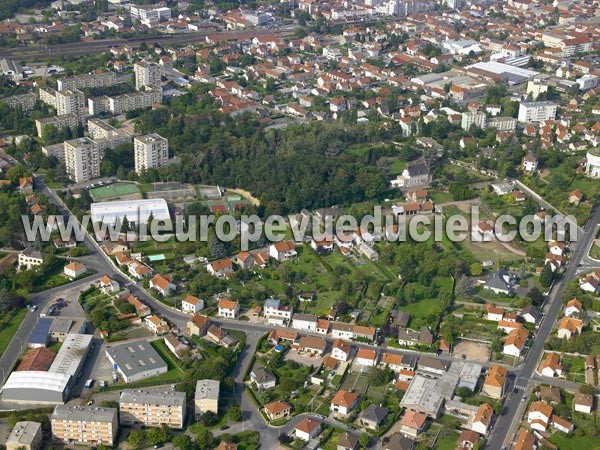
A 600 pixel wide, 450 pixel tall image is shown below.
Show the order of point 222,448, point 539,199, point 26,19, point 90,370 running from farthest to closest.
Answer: point 26,19, point 539,199, point 90,370, point 222,448

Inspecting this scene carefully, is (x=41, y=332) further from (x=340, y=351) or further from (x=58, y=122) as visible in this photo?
(x=58, y=122)

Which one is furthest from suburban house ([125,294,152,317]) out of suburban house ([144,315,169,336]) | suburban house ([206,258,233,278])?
suburban house ([206,258,233,278])

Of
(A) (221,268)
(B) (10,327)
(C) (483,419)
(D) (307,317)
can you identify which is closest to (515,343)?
(C) (483,419)

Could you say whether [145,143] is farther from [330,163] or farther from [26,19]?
[26,19]

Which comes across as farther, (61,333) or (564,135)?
(564,135)

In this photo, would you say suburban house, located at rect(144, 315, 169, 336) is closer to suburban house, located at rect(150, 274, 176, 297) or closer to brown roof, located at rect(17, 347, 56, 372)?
suburban house, located at rect(150, 274, 176, 297)

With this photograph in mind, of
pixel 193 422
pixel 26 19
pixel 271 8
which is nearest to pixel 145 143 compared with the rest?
pixel 193 422
